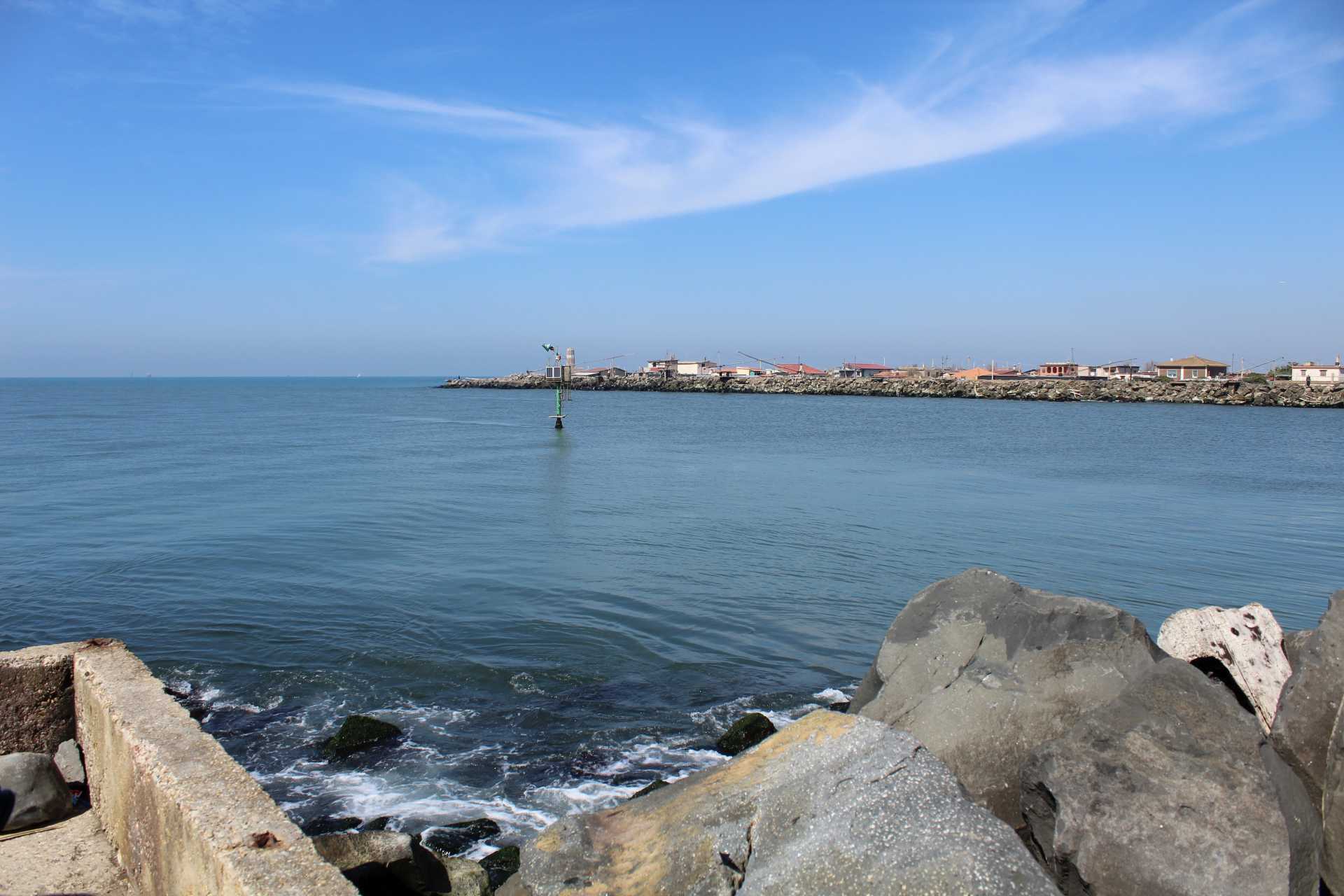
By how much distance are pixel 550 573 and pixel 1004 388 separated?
109596mm

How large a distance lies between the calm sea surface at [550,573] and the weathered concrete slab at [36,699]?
244 centimetres

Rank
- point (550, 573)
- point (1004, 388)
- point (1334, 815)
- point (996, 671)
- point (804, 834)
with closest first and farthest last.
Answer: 1. point (804, 834)
2. point (1334, 815)
3. point (996, 671)
4. point (550, 573)
5. point (1004, 388)

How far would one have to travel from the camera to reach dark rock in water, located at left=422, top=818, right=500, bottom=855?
7.24 meters

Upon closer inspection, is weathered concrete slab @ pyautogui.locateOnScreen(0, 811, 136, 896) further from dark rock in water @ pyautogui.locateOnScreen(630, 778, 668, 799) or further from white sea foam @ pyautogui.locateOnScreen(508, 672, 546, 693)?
white sea foam @ pyautogui.locateOnScreen(508, 672, 546, 693)

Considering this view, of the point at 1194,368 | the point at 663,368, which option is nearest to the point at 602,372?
the point at 663,368

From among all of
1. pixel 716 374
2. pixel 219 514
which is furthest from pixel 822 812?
pixel 716 374

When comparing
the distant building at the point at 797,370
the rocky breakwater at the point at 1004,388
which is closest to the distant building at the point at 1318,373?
the rocky breakwater at the point at 1004,388

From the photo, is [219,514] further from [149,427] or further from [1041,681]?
[149,427]

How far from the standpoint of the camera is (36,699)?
586cm

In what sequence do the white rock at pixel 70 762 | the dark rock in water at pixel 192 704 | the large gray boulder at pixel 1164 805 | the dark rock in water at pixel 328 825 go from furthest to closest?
1. the dark rock in water at pixel 192 704
2. the dark rock in water at pixel 328 825
3. the white rock at pixel 70 762
4. the large gray boulder at pixel 1164 805

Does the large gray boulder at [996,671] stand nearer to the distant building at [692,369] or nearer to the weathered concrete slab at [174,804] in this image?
the weathered concrete slab at [174,804]

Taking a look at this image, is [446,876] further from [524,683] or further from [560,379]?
[560,379]

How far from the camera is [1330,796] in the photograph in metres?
5.07

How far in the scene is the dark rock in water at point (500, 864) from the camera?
667cm
